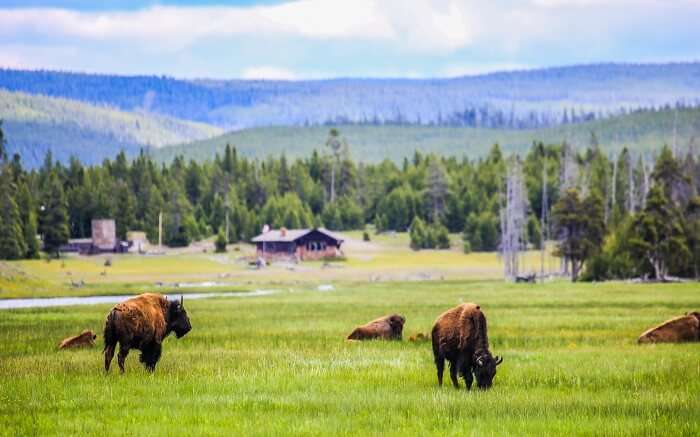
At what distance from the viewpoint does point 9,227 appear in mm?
118125

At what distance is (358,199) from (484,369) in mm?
161341

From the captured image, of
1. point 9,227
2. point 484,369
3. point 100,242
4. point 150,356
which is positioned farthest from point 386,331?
point 100,242

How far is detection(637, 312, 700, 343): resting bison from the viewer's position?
32500 millimetres

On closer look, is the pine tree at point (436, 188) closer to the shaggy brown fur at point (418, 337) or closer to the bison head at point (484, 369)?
the shaggy brown fur at point (418, 337)

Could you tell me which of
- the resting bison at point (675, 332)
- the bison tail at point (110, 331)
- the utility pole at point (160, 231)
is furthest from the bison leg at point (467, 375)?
the utility pole at point (160, 231)

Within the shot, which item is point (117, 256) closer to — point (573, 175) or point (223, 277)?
point (223, 277)

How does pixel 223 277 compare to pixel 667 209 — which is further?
pixel 223 277

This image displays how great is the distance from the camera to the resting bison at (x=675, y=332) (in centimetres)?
3250

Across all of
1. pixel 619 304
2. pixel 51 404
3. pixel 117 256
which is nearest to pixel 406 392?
pixel 51 404

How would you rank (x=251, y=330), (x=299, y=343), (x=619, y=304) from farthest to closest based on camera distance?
(x=619, y=304) < (x=251, y=330) < (x=299, y=343)

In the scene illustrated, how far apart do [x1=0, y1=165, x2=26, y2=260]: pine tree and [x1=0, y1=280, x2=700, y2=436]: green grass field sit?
79.0 metres

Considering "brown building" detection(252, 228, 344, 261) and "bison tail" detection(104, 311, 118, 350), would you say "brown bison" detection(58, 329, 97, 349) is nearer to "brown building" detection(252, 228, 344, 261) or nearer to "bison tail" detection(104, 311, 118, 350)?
"bison tail" detection(104, 311, 118, 350)

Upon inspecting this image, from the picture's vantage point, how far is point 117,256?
131 metres

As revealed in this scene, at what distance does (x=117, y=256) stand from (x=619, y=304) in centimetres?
8479
